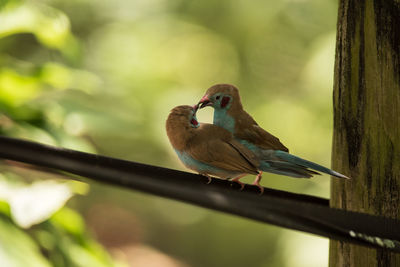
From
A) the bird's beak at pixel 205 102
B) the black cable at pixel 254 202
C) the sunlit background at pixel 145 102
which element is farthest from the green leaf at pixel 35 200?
the bird's beak at pixel 205 102

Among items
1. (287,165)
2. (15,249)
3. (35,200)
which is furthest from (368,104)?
(15,249)

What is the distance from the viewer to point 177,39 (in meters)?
3.35

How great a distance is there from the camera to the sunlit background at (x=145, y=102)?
1.66m

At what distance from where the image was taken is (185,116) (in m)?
0.82

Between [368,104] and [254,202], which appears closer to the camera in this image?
[254,202]

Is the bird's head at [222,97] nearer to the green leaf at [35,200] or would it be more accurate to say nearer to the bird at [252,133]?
the bird at [252,133]

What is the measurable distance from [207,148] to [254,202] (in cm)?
15

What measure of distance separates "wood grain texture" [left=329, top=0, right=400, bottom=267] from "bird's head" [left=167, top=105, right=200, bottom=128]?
0.21 m

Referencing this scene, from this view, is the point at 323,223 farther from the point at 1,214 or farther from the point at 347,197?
the point at 1,214

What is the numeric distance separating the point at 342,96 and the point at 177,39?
258 centimetres

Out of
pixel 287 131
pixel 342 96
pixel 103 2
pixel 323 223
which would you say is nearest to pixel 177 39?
pixel 103 2

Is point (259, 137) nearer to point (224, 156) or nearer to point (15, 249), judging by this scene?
point (224, 156)

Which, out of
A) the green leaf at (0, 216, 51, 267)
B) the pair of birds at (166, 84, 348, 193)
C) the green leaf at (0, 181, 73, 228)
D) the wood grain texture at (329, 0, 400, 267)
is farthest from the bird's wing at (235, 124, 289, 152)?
the green leaf at (0, 216, 51, 267)

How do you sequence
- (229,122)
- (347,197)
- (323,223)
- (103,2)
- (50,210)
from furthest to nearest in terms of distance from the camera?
(103,2) < (50,210) < (347,197) < (229,122) < (323,223)
